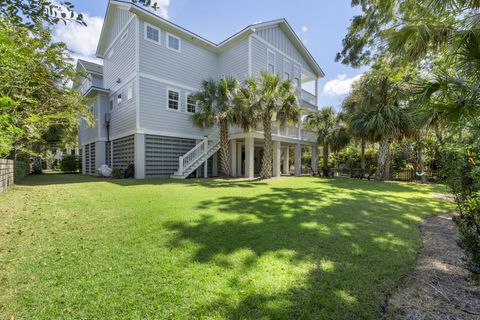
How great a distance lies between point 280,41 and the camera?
19047 mm

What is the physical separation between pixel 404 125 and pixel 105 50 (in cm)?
2341

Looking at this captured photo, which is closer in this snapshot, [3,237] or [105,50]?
[3,237]

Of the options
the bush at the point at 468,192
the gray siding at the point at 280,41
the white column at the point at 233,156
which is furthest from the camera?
the gray siding at the point at 280,41

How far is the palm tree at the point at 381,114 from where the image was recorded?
572 inches

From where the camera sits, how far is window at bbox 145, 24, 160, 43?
45.5 ft

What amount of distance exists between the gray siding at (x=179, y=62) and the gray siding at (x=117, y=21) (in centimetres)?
241

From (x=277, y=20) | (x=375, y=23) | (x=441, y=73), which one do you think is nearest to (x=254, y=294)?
(x=441, y=73)

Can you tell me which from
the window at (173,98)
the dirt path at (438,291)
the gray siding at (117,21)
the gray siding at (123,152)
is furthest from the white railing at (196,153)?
the dirt path at (438,291)

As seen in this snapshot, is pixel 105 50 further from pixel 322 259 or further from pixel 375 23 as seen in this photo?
pixel 322 259

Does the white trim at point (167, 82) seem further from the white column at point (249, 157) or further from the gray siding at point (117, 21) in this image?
the white column at point (249, 157)

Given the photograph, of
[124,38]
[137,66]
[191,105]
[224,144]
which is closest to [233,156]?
[224,144]

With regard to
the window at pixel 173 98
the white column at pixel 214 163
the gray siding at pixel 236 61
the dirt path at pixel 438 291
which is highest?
the gray siding at pixel 236 61

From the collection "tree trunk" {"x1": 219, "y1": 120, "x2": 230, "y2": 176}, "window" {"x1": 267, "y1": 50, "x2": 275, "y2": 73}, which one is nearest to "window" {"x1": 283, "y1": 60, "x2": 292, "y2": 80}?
"window" {"x1": 267, "y1": 50, "x2": 275, "y2": 73}

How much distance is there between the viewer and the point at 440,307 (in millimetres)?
2459
